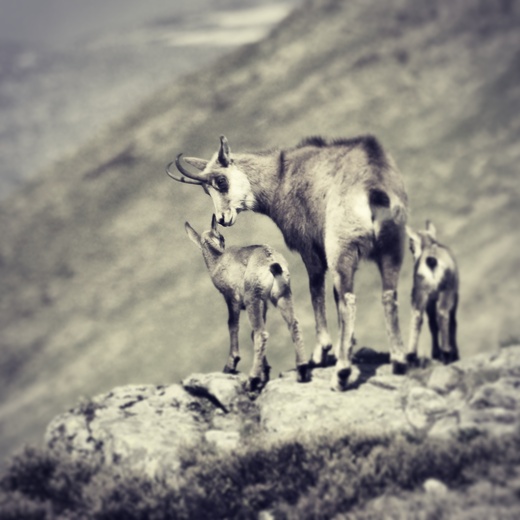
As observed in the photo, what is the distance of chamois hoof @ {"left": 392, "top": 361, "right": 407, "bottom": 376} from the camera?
11414 mm

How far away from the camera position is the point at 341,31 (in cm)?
3044

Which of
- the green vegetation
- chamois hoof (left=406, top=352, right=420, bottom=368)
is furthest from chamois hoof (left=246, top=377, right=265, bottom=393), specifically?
chamois hoof (left=406, top=352, right=420, bottom=368)

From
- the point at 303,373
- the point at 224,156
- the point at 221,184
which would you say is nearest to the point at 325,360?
the point at 303,373

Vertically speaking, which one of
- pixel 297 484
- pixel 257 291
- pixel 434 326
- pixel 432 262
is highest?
pixel 432 262

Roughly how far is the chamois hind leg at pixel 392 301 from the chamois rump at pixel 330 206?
0.05 ft

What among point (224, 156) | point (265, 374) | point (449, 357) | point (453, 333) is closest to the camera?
point (449, 357)

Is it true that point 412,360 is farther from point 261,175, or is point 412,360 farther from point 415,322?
point 261,175

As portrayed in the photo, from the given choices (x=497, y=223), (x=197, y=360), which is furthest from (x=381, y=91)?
(x=197, y=360)

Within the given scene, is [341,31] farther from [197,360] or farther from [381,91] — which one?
[197,360]

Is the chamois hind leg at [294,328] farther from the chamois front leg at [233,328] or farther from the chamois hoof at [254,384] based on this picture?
the chamois front leg at [233,328]

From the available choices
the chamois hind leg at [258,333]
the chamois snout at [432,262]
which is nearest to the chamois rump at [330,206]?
the chamois snout at [432,262]

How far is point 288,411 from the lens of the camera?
1112 cm

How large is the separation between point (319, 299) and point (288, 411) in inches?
76.1

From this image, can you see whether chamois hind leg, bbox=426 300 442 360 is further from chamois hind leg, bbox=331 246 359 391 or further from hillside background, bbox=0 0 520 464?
hillside background, bbox=0 0 520 464
